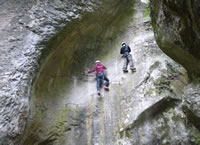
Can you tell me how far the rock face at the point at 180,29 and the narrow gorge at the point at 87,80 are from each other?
26mm

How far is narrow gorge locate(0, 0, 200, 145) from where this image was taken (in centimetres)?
548

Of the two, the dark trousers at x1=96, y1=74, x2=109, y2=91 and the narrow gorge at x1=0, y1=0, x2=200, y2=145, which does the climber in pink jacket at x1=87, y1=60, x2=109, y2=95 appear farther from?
the narrow gorge at x1=0, y1=0, x2=200, y2=145

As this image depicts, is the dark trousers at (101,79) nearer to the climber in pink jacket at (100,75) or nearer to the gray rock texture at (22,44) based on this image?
the climber in pink jacket at (100,75)

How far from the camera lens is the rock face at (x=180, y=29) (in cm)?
361

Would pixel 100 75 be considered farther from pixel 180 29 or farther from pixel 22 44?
pixel 180 29

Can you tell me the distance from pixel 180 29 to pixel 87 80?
17.1 feet

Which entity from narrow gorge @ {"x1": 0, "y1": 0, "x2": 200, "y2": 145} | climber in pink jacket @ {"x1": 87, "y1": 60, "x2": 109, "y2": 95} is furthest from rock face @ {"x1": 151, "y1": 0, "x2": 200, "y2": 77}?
climber in pink jacket @ {"x1": 87, "y1": 60, "x2": 109, "y2": 95}

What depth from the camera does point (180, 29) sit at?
390 centimetres

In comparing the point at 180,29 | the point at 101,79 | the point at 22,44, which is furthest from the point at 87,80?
the point at 180,29

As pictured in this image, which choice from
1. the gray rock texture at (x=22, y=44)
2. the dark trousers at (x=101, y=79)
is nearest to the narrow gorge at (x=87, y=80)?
the gray rock texture at (x=22, y=44)

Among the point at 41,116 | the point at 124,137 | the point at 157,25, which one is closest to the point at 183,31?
the point at 157,25

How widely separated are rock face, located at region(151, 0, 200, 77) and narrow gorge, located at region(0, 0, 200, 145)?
1.0 inches

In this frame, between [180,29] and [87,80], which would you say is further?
[87,80]

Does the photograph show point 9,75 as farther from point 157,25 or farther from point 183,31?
point 183,31
